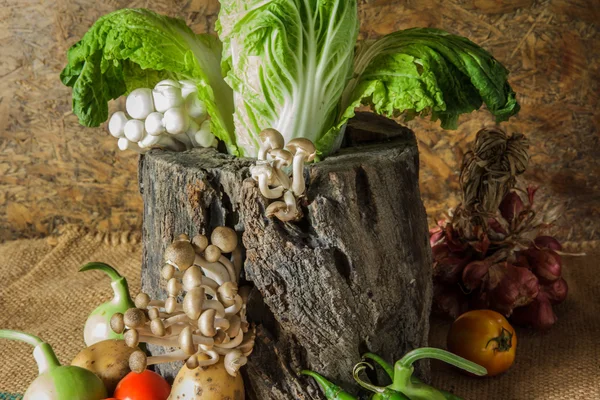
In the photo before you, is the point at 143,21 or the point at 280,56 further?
the point at 143,21

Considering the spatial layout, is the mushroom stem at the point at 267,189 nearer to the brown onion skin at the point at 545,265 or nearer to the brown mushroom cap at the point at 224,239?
the brown mushroom cap at the point at 224,239

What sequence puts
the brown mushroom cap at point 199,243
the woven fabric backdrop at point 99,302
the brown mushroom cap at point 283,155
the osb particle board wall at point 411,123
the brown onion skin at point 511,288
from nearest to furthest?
the brown mushroom cap at point 283,155 < the brown mushroom cap at point 199,243 < the woven fabric backdrop at point 99,302 < the brown onion skin at point 511,288 < the osb particle board wall at point 411,123

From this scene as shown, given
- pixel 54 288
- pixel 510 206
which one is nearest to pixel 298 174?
pixel 510 206

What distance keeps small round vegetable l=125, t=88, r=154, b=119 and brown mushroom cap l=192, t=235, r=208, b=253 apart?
38 centimetres

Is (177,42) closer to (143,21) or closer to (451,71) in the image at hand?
(143,21)

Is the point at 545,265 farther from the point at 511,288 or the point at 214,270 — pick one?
the point at 214,270

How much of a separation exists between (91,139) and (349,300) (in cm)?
153

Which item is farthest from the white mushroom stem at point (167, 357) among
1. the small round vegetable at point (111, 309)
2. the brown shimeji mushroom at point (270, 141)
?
the brown shimeji mushroom at point (270, 141)

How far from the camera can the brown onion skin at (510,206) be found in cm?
221

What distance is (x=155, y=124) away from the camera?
1799mm

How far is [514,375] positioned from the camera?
6.45 ft

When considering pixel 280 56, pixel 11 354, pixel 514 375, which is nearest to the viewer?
pixel 280 56

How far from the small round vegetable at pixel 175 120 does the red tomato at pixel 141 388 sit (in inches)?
21.5

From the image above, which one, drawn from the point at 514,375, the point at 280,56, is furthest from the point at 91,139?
the point at 514,375
